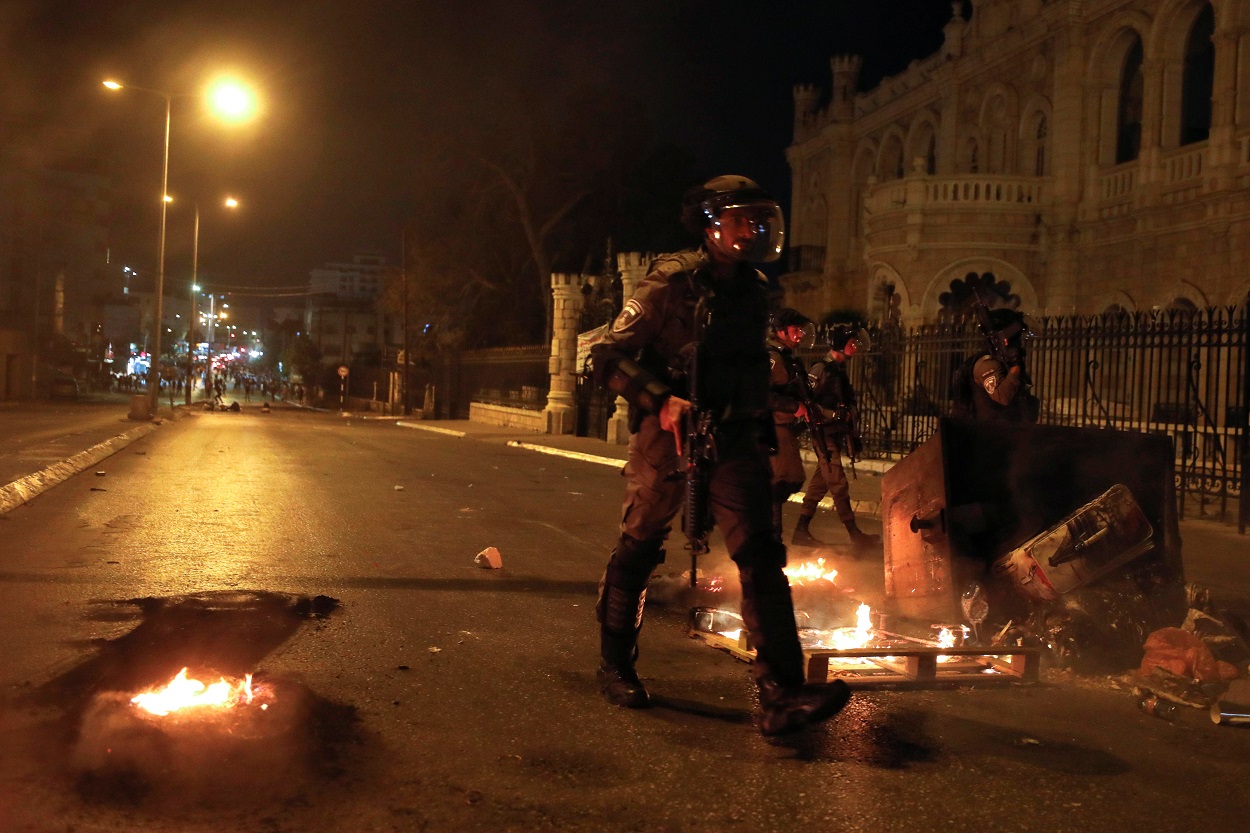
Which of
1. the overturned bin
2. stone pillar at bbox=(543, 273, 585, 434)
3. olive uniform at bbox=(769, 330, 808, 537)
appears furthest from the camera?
stone pillar at bbox=(543, 273, 585, 434)

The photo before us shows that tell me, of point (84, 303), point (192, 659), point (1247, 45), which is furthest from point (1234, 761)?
point (84, 303)

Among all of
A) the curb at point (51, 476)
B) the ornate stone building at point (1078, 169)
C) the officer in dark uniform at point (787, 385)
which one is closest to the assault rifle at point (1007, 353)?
the officer in dark uniform at point (787, 385)

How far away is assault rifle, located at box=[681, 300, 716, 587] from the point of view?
3.92 meters

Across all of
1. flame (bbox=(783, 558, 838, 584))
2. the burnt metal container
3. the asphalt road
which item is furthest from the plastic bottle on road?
flame (bbox=(783, 558, 838, 584))

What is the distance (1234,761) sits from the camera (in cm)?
389

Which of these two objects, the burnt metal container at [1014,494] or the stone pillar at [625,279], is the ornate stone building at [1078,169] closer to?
the stone pillar at [625,279]

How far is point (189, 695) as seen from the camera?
4.05 m

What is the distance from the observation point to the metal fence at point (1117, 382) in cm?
1134

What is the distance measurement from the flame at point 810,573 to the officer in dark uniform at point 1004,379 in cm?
137

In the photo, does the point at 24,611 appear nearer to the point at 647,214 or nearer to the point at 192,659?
the point at 192,659

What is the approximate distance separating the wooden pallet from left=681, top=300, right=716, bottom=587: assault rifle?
81 cm

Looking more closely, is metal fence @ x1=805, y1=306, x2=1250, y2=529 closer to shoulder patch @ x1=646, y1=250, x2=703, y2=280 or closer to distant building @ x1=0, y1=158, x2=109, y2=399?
shoulder patch @ x1=646, y1=250, x2=703, y2=280

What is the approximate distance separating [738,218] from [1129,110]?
22.5m

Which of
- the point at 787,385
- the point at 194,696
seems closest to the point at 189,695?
the point at 194,696
